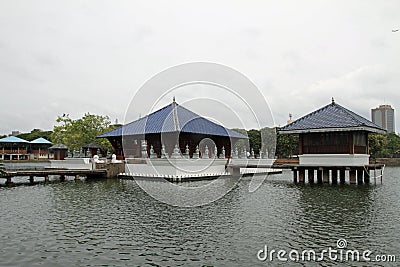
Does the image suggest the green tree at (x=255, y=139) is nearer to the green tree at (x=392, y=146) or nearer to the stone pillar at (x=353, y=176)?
the green tree at (x=392, y=146)

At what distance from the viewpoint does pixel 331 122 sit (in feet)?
83.2

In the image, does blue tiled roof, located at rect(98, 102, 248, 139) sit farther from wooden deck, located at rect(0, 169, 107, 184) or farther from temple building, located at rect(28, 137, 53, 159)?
temple building, located at rect(28, 137, 53, 159)

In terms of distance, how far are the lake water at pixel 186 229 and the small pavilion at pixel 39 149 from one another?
5382 cm

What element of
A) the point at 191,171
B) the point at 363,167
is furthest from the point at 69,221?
the point at 363,167

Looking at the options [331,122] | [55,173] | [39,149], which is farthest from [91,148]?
[39,149]

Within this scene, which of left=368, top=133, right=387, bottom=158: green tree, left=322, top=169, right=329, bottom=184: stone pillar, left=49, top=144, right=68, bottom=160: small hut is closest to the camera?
left=322, top=169, right=329, bottom=184: stone pillar

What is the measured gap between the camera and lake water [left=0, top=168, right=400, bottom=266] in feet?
28.0

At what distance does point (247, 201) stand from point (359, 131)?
12.1 m

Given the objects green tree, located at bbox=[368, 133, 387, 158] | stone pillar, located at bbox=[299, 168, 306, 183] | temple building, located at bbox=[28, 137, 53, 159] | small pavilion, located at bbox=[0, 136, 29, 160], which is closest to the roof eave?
stone pillar, located at bbox=[299, 168, 306, 183]

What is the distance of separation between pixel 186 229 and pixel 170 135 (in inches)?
748

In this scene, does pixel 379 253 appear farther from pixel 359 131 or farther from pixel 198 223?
pixel 359 131

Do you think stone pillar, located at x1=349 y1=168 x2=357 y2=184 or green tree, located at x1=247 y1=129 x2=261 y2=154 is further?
green tree, located at x1=247 y1=129 x2=261 y2=154

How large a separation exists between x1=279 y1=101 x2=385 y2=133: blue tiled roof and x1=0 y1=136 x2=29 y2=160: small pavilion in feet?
167

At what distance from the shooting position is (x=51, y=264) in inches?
318
